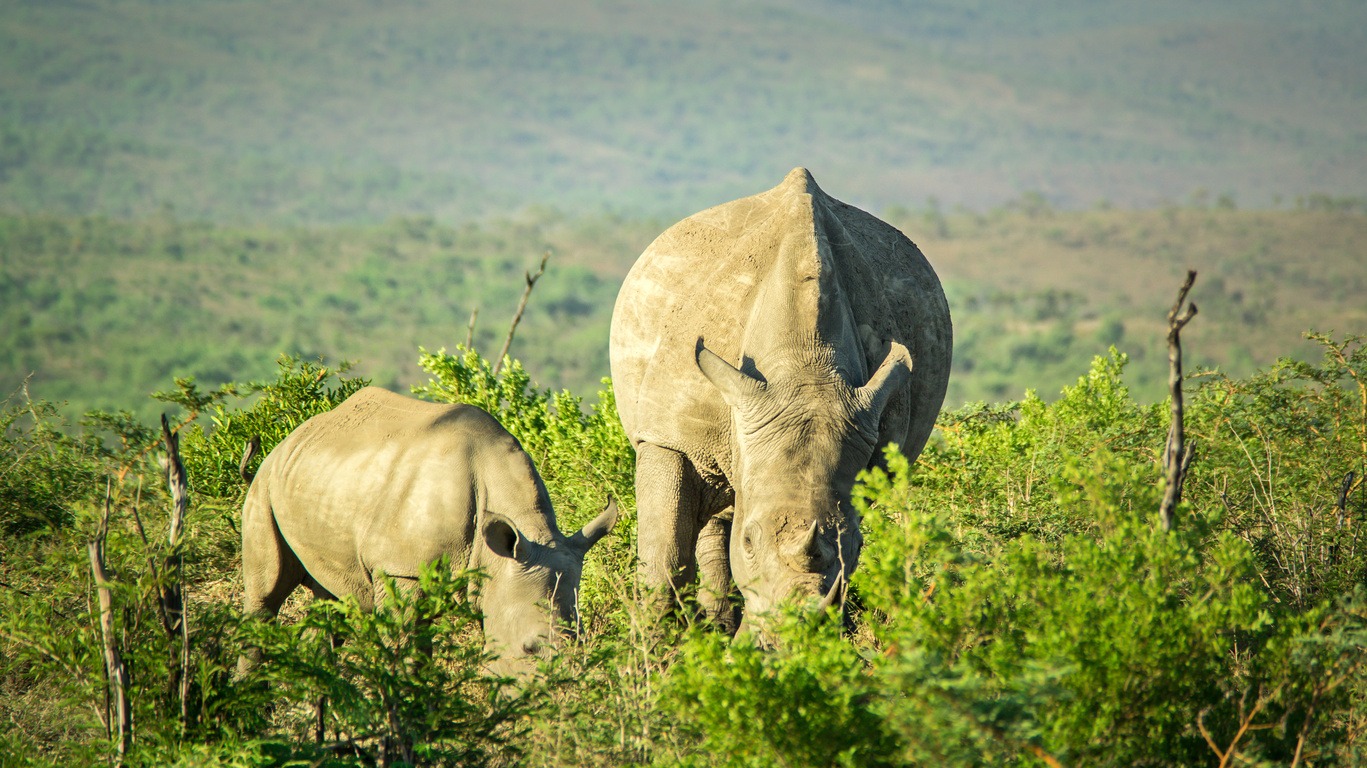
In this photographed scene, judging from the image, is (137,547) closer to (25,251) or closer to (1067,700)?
(1067,700)

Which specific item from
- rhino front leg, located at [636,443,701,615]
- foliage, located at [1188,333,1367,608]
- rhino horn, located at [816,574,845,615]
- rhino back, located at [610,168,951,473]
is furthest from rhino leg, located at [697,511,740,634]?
foliage, located at [1188,333,1367,608]

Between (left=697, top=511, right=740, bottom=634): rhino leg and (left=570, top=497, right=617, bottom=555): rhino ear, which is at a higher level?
(left=570, top=497, right=617, bottom=555): rhino ear

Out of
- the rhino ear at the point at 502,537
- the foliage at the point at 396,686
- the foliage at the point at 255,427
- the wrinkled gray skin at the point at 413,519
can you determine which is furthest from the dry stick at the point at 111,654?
the foliage at the point at 255,427

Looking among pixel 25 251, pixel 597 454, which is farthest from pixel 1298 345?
pixel 25 251

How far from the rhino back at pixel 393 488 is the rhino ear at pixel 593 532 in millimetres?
165

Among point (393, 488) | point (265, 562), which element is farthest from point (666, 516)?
point (265, 562)

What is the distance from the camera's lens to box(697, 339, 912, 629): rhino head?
5.82 metres

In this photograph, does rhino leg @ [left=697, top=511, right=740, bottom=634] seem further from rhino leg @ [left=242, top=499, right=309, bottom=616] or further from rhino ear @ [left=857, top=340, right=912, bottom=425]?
rhino leg @ [left=242, top=499, right=309, bottom=616]

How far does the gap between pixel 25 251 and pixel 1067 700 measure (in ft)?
426

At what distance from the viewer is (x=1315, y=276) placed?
3782 inches

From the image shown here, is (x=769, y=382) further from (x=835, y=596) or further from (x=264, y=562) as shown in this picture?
(x=264, y=562)

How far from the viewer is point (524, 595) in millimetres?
6281

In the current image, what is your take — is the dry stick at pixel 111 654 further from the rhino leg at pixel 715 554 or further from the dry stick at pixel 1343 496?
the dry stick at pixel 1343 496

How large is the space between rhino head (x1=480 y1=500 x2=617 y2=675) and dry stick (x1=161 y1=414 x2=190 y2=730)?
1459 millimetres
